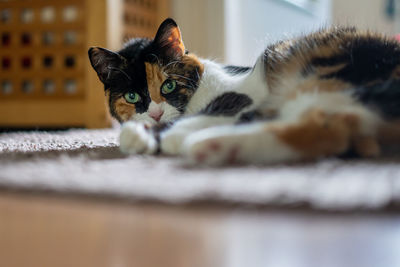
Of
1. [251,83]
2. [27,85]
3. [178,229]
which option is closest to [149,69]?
[251,83]

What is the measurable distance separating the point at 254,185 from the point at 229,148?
161 mm

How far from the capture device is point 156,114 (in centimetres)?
110

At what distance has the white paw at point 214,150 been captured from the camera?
0.69 metres

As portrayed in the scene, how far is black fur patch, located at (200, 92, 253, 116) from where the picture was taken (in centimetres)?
100

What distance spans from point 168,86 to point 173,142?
0.29 m

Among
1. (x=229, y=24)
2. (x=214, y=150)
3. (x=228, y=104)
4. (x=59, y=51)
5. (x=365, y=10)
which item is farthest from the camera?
(x=365, y=10)

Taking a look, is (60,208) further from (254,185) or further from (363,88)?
(363,88)

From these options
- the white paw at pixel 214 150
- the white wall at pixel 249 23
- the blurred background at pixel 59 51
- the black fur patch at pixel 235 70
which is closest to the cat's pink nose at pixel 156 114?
the black fur patch at pixel 235 70

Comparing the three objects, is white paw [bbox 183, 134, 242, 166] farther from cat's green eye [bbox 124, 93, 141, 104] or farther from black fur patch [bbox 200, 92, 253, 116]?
cat's green eye [bbox 124, 93, 141, 104]

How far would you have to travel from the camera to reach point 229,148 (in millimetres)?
694

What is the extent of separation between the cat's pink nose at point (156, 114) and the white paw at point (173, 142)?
23 cm

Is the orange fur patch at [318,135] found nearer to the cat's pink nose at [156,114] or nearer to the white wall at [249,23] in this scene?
the cat's pink nose at [156,114]

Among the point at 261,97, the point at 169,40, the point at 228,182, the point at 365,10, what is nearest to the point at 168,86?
the point at 169,40

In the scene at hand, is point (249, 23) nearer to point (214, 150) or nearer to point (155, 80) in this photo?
point (155, 80)
